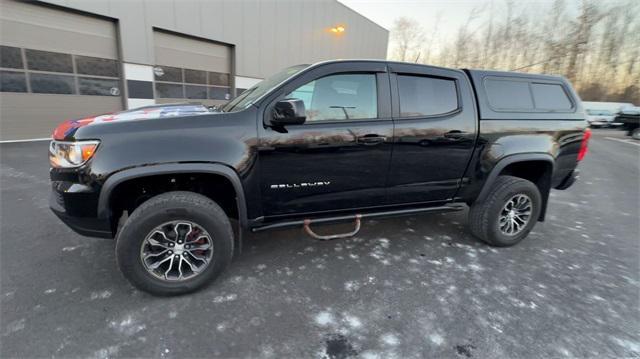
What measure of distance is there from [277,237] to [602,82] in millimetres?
45669

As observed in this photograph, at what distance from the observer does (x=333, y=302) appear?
7.91 ft

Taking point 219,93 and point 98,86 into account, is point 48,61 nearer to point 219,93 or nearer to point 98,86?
point 98,86

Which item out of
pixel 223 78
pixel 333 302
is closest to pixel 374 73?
pixel 333 302

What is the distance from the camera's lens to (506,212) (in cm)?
339

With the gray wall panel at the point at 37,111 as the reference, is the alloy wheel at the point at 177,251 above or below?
below

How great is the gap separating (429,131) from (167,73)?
38.0 ft

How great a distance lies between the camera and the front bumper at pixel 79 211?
223 centimetres

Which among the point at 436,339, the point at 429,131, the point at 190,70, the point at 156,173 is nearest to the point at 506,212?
the point at 429,131

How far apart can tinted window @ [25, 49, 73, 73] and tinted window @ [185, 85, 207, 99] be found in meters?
3.99

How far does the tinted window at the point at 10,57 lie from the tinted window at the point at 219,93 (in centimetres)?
619

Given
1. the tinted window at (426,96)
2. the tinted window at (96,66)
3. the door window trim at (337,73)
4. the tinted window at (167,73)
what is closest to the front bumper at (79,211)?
the door window trim at (337,73)

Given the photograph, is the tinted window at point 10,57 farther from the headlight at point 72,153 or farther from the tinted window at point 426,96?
the tinted window at point 426,96

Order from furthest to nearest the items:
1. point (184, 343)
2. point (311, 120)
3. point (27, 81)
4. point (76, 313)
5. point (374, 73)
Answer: point (27, 81) → point (374, 73) → point (311, 120) → point (76, 313) → point (184, 343)

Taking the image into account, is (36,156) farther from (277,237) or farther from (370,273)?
(370,273)
